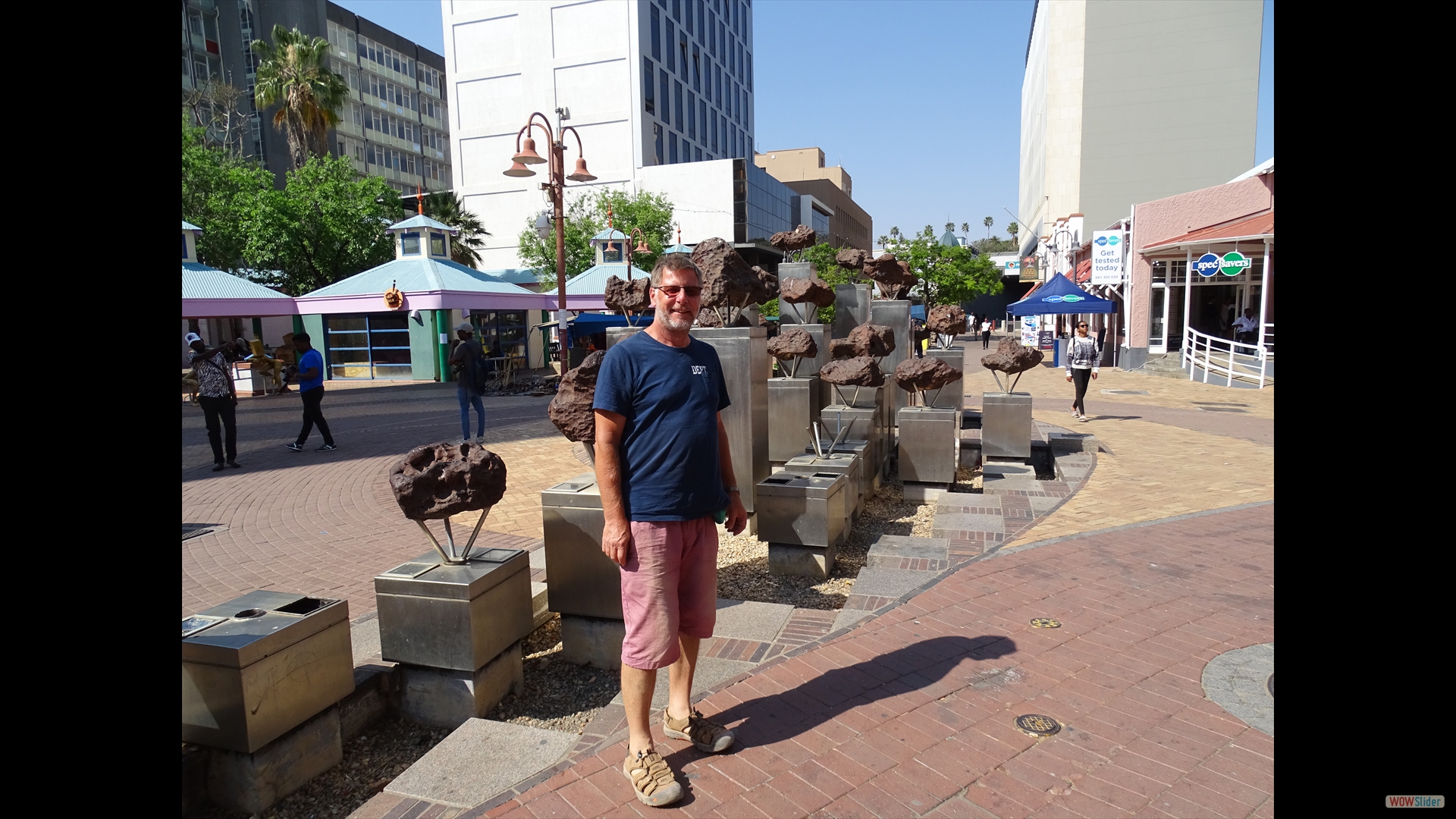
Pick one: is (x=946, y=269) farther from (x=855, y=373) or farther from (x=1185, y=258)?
(x=855, y=373)

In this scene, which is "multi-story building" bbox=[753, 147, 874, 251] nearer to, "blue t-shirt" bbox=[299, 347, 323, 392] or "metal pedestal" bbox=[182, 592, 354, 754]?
"blue t-shirt" bbox=[299, 347, 323, 392]

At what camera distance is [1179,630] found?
4195 millimetres

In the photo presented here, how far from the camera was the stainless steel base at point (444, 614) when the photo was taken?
3.67 m

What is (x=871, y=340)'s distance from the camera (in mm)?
8305

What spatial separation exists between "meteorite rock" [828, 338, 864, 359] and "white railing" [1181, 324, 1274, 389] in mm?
13690

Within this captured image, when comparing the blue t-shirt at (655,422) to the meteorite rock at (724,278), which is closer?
the blue t-shirt at (655,422)

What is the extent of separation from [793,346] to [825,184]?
3270 inches

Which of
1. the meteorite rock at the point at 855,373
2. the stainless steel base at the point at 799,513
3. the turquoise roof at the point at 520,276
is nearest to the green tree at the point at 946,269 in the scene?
the turquoise roof at the point at 520,276

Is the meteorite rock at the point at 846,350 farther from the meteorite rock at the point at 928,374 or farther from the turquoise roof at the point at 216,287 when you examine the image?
the turquoise roof at the point at 216,287

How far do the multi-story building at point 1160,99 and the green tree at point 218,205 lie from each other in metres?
41.0

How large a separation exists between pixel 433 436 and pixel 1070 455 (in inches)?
385

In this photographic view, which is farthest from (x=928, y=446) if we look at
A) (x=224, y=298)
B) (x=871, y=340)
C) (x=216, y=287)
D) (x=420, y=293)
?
(x=216, y=287)
